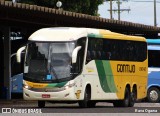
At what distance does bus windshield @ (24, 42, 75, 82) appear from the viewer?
2595 centimetres

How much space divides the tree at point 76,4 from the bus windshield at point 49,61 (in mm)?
26036

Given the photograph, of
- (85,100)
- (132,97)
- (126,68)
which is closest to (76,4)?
(126,68)

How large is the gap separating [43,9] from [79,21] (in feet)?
19.8

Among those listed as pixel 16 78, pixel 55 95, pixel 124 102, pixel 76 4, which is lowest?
pixel 124 102

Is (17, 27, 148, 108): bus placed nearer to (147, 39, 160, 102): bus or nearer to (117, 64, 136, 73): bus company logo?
(117, 64, 136, 73): bus company logo

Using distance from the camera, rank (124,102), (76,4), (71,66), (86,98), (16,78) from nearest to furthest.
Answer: (71,66) < (86,98) < (124,102) < (16,78) < (76,4)

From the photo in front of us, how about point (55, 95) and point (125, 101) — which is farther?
point (125, 101)

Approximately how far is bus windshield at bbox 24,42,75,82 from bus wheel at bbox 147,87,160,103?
10.7 metres

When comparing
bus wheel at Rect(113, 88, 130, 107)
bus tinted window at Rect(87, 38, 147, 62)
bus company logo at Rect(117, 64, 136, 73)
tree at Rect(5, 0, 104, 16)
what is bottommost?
bus wheel at Rect(113, 88, 130, 107)

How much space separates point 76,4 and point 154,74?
19866 mm

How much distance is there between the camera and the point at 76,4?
54594 mm

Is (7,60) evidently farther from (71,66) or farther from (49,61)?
(71,66)

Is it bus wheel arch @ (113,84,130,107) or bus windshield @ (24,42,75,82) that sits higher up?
bus windshield @ (24,42,75,82)

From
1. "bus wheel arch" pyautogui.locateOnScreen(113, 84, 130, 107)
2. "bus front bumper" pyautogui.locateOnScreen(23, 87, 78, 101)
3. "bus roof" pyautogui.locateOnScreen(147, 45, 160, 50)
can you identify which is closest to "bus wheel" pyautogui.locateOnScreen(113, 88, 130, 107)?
"bus wheel arch" pyautogui.locateOnScreen(113, 84, 130, 107)
